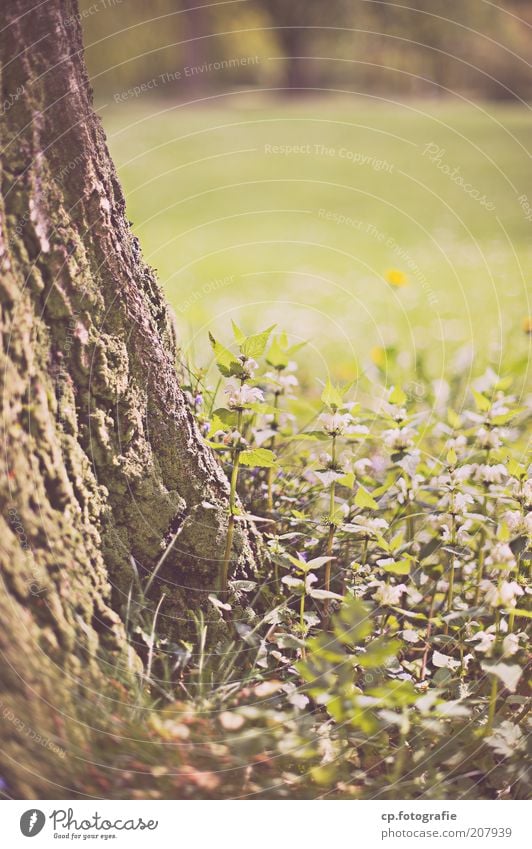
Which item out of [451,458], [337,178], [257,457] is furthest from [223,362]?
[337,178]

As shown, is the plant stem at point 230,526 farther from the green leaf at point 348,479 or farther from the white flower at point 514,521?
the white flower at point 514,521

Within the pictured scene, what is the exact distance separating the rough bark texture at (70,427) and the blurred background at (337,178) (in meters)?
0.64

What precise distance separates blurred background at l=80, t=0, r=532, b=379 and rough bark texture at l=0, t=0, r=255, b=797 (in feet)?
2.10

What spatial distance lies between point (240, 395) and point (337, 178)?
9.33m

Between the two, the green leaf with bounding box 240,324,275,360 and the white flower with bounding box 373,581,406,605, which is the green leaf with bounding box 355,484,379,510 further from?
the green leaf with bounding box 240,324,275,360

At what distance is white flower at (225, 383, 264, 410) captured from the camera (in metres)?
1.40

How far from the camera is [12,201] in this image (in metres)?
1.20

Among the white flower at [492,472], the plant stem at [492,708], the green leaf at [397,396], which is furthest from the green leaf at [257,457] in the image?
the plant stem at [492,708]

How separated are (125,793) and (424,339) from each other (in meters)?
3.03

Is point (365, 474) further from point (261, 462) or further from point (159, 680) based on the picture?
point (159, 680)

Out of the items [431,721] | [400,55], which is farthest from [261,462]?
[400,55]

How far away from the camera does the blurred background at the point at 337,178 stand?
151 inches

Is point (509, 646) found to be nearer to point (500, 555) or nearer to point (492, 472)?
point (500, 555)

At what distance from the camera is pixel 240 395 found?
1405 mm
